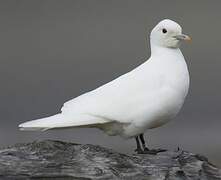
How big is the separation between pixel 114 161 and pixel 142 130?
452mm

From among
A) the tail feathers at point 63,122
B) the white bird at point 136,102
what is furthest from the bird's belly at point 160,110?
the tail feathers at point 63,122

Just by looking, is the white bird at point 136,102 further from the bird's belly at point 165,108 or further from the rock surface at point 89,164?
the rock surface at point 89,164

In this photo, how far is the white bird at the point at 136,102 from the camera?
5829mm

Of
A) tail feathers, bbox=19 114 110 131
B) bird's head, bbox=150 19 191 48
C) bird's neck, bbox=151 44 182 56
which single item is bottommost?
tail feathers, bbox=19 114 110 131

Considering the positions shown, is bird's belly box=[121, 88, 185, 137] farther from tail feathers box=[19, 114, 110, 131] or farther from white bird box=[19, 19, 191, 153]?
tail feathers box=[19, 114, 110, 131]

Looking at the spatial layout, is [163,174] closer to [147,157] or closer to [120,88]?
[147,157]

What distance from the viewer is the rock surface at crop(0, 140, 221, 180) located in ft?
17.6

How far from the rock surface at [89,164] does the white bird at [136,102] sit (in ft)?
0.65

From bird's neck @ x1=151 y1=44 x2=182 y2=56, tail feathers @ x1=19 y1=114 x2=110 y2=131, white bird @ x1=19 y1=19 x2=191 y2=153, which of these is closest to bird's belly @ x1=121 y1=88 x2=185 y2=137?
white bird @ x1=19 y1=19 x2=191 y2=153

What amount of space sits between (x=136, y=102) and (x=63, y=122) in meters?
0.45

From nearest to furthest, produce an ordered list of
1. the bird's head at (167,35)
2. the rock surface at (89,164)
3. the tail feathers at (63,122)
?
the rock surface at (89,164)
the tail feathers at (63,122)
the bird's head at (167,35)

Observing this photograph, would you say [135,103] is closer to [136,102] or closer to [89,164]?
[136,102]

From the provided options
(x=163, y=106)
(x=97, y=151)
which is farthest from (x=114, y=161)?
(x=163, y=106)

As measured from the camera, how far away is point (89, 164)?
5.46m
